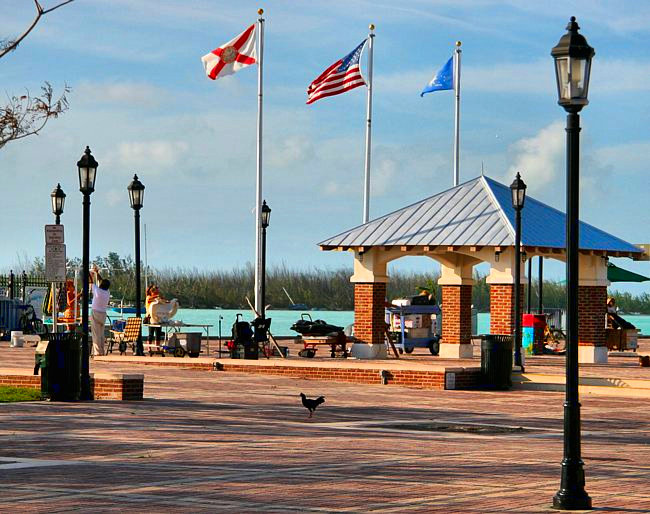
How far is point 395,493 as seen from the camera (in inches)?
457

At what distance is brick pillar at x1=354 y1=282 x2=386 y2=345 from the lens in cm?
3522

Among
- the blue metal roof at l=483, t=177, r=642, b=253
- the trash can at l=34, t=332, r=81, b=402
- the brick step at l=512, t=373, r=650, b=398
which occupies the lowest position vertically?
the brick step at l=512, t=373, r=650, b=398

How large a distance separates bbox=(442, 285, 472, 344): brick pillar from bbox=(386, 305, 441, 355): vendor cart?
3.25ft

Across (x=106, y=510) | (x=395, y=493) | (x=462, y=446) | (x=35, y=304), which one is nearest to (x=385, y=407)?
(x=462, y=446)

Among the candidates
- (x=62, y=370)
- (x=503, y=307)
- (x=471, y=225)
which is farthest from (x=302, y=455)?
(x=471, y=225)

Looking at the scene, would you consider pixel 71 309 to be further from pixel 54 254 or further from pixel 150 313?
pixel 54 254

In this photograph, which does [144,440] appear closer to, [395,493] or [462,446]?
[462,446]

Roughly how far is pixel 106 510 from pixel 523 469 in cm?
483

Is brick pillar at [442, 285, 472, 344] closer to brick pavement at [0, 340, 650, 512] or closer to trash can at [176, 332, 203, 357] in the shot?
trash can at [176, 332, 203, 357]

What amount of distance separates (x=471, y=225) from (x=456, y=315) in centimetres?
349

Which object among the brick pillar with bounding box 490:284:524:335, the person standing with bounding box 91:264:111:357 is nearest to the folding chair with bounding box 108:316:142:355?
the person standing with bounding box 91:264:111:357

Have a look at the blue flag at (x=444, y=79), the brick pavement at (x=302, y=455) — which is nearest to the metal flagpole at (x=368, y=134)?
the blue flag at (x=444, y=79)

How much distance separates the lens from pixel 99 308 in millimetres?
32531

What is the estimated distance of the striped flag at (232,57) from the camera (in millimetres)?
42812
